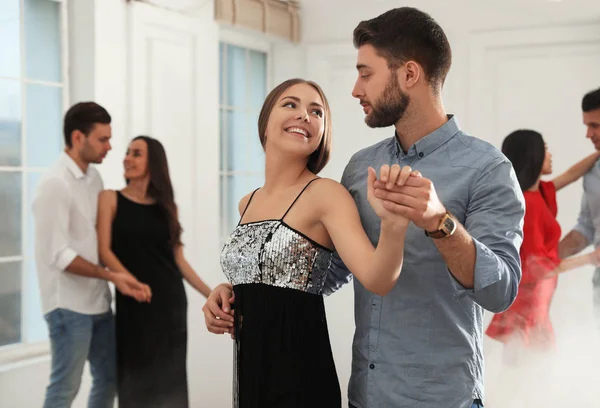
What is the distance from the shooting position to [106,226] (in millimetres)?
2912

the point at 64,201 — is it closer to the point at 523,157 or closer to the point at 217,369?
the point at 217,369

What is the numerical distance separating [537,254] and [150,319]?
1.91 metres

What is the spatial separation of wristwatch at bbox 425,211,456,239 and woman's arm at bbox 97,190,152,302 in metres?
1.88

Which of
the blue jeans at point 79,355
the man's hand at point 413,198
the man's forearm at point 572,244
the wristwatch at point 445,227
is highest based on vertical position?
the man's hand at point 413,198

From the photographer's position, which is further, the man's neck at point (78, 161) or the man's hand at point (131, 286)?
the man's hand at point (131, 286)

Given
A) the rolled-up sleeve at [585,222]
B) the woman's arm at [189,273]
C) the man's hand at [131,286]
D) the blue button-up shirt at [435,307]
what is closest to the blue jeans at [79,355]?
the man's hand at [131,286]

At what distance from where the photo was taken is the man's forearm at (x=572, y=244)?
3434 millimetres

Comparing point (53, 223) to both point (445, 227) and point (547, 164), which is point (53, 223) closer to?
point (445, 227)

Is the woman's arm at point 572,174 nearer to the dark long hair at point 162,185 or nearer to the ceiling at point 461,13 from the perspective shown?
the ceiling at point 461,13

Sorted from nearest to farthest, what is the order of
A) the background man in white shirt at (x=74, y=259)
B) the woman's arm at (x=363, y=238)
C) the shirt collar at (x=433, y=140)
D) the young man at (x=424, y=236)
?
1. the woman's arm at (x=363, y=238)
2. the young man at (x=424, y=236)
3. the shirt collar at (x=433, y=140)
4. the background man in white shirt at (x=74, y=259)

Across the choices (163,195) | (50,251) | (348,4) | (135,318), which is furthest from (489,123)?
(50,251)

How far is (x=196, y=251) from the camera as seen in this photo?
11.2 ft

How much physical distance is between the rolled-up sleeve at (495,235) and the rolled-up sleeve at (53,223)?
1752 mm

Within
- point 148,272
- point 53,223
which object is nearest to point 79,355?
point 148,272
